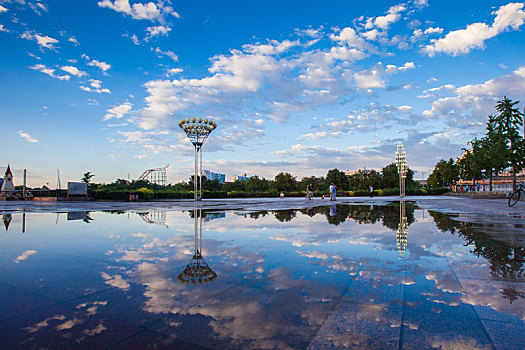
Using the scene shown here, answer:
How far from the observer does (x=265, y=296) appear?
3.01 m

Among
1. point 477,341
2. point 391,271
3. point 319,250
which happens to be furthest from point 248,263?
point 477,341

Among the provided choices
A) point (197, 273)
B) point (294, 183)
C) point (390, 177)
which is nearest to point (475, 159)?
point (390, 177)

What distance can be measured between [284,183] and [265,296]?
62.6 meters

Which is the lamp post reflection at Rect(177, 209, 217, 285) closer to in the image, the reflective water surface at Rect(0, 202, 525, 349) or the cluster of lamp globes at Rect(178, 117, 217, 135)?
the reflective water surface at Rect(0, 202, 525, 349)

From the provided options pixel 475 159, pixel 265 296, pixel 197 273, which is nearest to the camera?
pixel 265 296

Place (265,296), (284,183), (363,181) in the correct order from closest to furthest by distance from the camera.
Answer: (265,296) < (284,183) < (363,181)

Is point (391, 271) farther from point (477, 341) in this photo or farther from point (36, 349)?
point (36, 349)

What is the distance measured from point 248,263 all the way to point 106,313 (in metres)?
2.08

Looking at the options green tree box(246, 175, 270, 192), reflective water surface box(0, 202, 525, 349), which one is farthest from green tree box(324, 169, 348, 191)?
reflective water surface box(0, 202, 525, 349)

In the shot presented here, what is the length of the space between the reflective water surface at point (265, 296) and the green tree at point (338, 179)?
6526 cm

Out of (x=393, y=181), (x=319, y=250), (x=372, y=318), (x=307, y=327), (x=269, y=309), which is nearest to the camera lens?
(x=307, y=327)

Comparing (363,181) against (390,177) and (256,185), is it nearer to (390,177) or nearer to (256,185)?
(390,177)

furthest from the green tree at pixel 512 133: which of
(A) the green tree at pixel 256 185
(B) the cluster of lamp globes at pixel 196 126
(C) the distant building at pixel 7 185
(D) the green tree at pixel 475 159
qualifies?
(C) the distant building at pixel 7 185

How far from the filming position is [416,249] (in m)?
5.25
